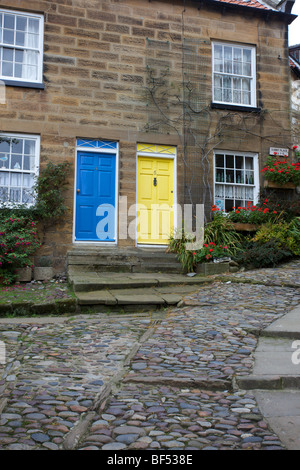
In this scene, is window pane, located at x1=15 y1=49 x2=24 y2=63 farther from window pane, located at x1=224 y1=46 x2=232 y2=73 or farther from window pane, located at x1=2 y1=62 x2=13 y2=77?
window pane, located at x1=224 y1=46 x2=232 y2=73

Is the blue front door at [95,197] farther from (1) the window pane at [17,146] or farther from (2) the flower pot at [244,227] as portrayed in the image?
(2) the flower pot at [244,227]

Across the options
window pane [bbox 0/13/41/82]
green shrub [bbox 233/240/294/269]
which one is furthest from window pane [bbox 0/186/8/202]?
green shrub [bbox 233/240/294/269]

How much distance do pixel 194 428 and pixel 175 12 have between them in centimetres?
1033

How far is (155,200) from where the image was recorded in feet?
32.6

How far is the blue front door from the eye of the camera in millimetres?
9273

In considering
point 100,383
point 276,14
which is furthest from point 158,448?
point 276,14

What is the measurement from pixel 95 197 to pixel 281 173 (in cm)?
470

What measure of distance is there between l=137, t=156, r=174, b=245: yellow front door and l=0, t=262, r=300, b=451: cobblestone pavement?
4.26 m

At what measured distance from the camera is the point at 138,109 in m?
9.80

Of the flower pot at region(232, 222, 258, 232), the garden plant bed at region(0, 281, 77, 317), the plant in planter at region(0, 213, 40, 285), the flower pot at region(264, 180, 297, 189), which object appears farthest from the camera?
the flower pot at region(264, 180, 297, 189)

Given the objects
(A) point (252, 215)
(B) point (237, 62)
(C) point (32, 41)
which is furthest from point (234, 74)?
(C) point (32, 41)

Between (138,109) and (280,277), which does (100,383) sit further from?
(138,109)

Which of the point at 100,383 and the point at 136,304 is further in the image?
the point at 136,304

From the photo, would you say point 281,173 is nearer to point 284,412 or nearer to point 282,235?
point 282,235
